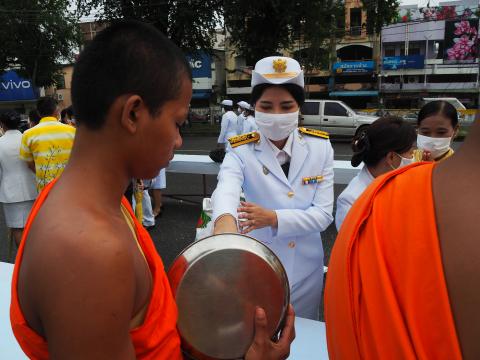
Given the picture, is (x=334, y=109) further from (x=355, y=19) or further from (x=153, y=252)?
(x=355, y=19)

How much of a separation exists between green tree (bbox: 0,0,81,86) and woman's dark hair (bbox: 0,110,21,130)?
60.9 ft

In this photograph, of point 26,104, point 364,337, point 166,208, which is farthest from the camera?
point 26,104

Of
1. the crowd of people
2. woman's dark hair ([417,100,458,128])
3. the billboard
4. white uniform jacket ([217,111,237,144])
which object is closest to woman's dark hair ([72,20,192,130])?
the crowd of people

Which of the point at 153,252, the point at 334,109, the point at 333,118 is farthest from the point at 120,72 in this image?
the point at 334,109

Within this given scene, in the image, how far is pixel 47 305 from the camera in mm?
668

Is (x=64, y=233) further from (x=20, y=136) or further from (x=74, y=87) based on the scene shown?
(x=20, y=136)

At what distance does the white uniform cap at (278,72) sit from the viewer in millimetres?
1839

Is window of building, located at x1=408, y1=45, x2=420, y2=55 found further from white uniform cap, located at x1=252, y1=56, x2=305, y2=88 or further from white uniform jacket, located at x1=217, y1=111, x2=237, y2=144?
white uniform cap, located at x1=252, y1=56, x2=305, y2=88

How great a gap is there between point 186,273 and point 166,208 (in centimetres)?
531

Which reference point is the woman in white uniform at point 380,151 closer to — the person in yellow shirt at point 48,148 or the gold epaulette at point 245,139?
the gold epaulette at point 245,139

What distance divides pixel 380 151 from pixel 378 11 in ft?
55.5

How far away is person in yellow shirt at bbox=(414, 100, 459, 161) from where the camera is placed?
237 centimetres

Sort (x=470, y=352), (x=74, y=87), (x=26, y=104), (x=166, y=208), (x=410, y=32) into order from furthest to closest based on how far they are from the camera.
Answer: (x=26, y=104) < (x=410, y=32) < (x=166, y=208) < (x=74, y=87) < (x=470, y=352)

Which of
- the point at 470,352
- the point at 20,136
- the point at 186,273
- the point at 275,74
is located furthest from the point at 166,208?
the point at 470,352
